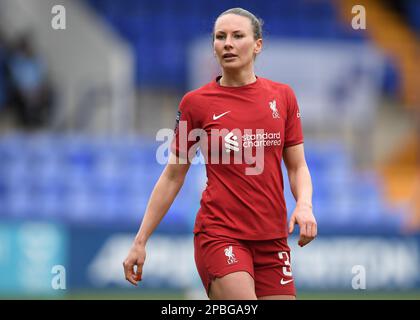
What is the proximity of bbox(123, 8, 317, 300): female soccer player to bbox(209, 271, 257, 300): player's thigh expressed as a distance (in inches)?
0.5

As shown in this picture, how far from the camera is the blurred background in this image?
38.6 feet

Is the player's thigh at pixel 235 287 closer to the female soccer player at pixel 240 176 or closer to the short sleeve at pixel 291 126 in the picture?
the female soccer player at pixel 240 176

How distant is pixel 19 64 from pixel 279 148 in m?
9.78

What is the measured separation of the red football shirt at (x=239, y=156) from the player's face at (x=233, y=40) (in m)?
0.18

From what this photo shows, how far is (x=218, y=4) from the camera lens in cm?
1609

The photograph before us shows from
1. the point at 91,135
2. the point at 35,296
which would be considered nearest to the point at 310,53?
the point at 91,135

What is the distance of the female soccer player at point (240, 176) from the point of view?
17.3 feet

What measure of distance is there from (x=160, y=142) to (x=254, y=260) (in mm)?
7544

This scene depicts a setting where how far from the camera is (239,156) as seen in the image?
5.30 m
